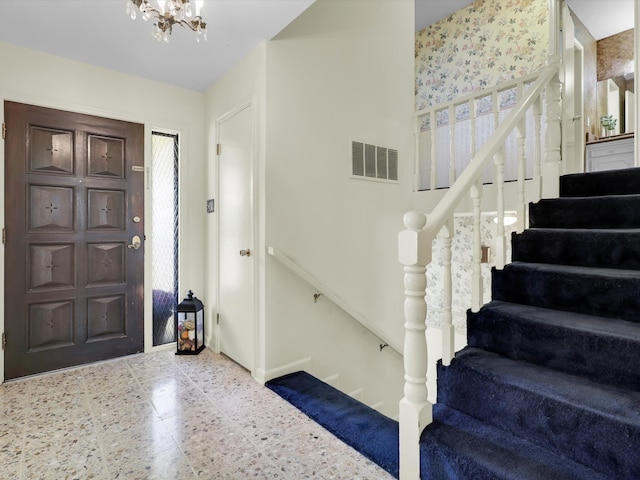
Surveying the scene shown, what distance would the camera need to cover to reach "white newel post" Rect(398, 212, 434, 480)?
1325mm

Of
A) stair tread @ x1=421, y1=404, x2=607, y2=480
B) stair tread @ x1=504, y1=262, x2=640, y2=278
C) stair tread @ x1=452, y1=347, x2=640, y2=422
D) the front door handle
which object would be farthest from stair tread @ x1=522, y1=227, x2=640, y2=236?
the front door handle

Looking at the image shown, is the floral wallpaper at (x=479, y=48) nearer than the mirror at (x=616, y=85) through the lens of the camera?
Yes

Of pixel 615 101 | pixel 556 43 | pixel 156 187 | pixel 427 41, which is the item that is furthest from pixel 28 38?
pixel 615 101

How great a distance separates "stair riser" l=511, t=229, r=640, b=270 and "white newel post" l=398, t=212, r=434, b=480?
1.07 metres

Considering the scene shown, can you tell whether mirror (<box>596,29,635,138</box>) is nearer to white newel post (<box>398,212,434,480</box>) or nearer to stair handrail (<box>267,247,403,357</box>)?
stair handrail (<box>267,247,403,357</box>)

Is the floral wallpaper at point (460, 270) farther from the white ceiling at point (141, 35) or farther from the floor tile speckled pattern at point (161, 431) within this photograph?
the white ceiling at point (141, 35)

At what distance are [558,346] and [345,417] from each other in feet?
3.61

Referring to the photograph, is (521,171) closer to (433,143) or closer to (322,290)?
(433,143)

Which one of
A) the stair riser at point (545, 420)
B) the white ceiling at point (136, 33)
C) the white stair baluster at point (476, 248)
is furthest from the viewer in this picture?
the white ceiling at point (136, 33)

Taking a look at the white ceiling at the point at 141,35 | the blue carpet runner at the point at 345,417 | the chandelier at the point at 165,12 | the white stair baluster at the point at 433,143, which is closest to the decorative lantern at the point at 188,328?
the blue carpet runner at the point at 345,417

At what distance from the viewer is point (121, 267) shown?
2.85m

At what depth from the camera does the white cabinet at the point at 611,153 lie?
13.0 feet

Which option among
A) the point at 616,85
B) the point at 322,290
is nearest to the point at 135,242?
the point at 322,290

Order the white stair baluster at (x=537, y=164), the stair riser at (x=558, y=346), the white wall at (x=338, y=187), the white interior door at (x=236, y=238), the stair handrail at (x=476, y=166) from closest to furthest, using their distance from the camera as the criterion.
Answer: the stair riser at (x=558, y=346) < the stair handrail at (x=476, y=166) < the white stair baluster at (x=537, y=164) < the white wall at (x=338, y=187) < the white interior door at (x=236, y=238)
